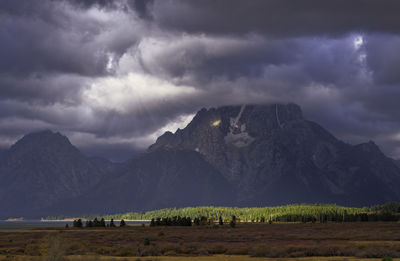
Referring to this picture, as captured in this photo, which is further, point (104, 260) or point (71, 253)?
point (71, 253)

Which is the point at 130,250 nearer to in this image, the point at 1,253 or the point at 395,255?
the point at 1,253

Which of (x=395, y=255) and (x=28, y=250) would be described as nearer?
(x=395, y=255)

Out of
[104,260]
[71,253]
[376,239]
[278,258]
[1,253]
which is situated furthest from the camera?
[376,239]

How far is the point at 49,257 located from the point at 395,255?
45.0m

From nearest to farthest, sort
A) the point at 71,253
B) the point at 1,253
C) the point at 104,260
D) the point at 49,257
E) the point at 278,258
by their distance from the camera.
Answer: the point at 49,257
the point at 104,260
the point at 278,258
the point at 71,253
the point at 1,253

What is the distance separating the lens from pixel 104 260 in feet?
206

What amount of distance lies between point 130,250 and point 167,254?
6073 mm

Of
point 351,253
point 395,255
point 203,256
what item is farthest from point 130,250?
point 395,255

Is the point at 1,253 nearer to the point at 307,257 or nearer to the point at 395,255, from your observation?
the point at 307,257

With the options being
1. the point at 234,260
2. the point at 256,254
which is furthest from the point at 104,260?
the point at 256,254

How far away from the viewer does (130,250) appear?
77.1 meters

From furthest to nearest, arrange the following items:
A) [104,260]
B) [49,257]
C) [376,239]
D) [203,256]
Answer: [376,239]
[203,256]
[104,260]
[49,257]

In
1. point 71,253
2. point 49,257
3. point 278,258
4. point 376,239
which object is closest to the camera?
point 49,257

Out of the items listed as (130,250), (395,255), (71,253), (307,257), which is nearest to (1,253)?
(71,253)
